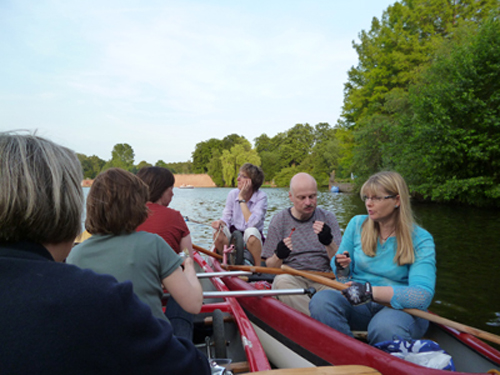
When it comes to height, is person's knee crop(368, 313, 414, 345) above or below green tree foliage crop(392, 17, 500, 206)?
below

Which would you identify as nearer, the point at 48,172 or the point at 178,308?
the point at 48,172

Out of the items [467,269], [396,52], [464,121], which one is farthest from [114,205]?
[396,52]

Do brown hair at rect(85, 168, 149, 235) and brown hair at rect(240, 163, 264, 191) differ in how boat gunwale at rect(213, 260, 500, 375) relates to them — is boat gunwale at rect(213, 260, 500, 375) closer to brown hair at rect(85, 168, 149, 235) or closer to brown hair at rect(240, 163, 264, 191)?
brown hair at rect(85, 168, 149, 235)

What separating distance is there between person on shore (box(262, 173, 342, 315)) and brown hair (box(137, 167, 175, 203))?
1.10m

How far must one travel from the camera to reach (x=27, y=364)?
70 cm

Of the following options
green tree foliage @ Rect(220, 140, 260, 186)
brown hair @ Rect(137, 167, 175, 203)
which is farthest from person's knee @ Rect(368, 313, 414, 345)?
green tree foliage @ Rect(220, 140, 260, 186)

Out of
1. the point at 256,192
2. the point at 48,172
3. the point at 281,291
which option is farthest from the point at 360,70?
the point at 48,172

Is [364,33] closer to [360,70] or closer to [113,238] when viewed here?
[360,70]

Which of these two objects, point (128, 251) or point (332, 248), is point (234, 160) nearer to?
point (332, 248)

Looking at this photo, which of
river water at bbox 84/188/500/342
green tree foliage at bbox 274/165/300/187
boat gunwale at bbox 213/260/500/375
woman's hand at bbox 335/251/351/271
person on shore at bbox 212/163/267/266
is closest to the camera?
boat gunwale at bbox 213/260/500/375

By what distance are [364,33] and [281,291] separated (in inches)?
1133

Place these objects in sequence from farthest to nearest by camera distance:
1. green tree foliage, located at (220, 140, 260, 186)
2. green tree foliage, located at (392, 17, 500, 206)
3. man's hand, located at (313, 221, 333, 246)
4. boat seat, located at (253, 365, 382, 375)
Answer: green tree foliage, located at (220, 140, 260, 186)
green tree foliage, located at (392, 17, 500, 206)
man's hand, located at (313, 221, 333, 246)
boat seat, located at (253, 365, 382, 375)

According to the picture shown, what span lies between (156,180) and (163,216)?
363 millimetres

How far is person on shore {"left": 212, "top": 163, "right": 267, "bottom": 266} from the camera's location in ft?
15.0
